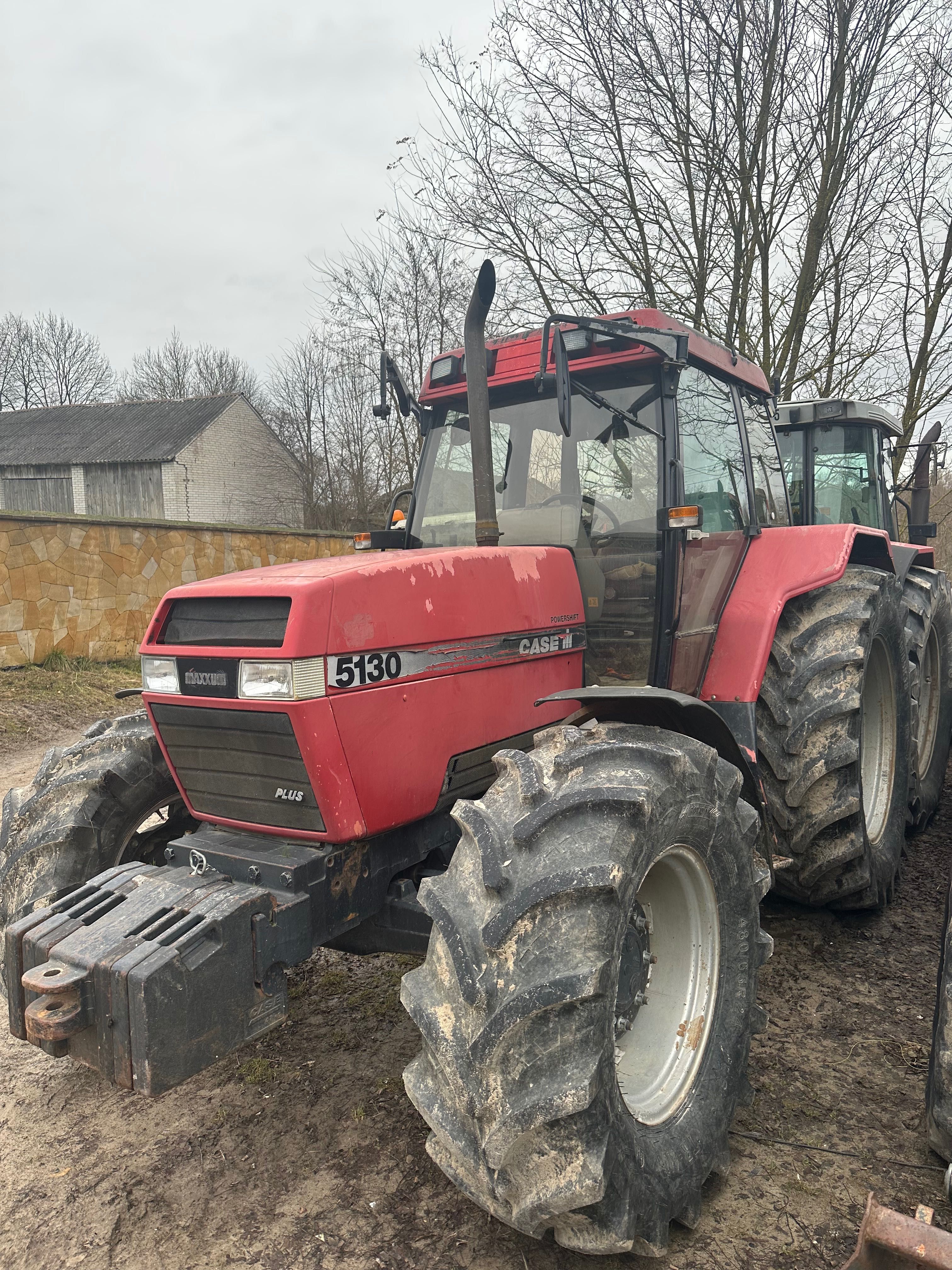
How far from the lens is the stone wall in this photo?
32.5ft

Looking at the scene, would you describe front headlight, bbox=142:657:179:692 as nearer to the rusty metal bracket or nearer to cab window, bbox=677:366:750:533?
cab window, bbox=677:366:750:533

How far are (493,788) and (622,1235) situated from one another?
96 centimetres

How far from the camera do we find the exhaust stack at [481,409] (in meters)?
2.72

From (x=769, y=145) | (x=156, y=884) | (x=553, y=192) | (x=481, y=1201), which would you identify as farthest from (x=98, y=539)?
(x=481, y=1201)

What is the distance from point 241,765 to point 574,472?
5.11ft

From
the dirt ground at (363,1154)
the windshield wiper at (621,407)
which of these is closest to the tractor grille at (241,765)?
the dirt ground at (363,1154)

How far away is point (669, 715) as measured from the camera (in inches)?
106

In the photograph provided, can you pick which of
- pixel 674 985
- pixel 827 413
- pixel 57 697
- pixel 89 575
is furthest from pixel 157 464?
pixel 674 985

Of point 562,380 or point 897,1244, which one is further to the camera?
point 562,380

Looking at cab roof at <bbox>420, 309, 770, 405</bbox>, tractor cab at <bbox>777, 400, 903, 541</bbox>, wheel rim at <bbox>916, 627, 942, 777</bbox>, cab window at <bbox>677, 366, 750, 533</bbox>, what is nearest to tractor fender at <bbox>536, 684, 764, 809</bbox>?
cab window at <bbox>677, 366, 750, 533</bbox>

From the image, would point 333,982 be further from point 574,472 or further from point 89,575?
point 89,575

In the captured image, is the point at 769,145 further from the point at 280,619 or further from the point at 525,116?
the point at 280,619

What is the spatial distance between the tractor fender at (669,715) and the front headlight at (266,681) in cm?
69

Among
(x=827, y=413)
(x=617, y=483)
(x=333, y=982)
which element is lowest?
(x=333, y=982)
